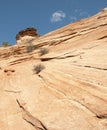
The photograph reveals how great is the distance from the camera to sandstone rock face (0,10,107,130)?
29.3 feet

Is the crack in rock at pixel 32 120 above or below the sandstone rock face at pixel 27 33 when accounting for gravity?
below

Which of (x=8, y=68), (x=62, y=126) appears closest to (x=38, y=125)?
(x=62, y=126)

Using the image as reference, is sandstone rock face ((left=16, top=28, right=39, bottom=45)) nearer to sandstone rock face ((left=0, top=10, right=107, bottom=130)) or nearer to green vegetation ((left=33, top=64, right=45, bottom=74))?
sandstone rock face ((left=0, top=10, right=107, bottom=130))

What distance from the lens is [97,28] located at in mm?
15969

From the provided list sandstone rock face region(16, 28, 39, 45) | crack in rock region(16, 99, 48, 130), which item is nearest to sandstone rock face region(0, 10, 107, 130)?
crack in rock region(16, 99, 48, 130)

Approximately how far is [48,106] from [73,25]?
9.95 metres

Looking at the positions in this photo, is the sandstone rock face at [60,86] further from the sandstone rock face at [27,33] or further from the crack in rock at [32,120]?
the sandstone rock face at [27,33]

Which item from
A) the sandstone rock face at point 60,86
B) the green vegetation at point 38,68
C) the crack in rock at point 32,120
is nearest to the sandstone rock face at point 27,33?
the sandstone rock face at point 60,86

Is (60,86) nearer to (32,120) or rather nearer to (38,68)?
(32,120)

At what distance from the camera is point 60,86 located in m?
10.8

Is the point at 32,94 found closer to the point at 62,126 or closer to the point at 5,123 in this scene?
the point at 5,123

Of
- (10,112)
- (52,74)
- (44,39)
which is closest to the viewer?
(10,112)

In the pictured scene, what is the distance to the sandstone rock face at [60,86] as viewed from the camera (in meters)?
8.95

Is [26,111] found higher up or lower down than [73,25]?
lower down
